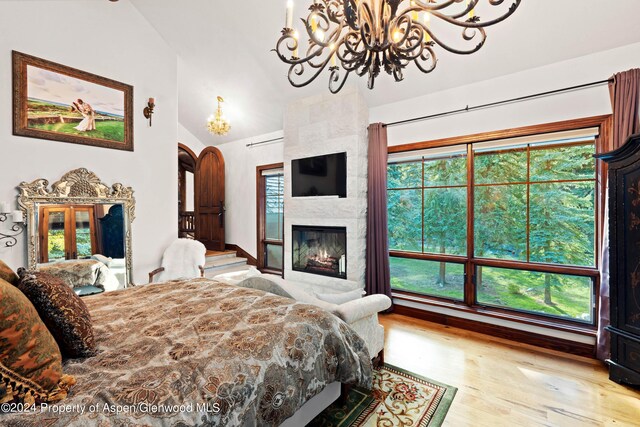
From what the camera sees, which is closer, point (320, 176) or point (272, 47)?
point (272, 47)

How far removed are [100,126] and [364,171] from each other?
3099 mm

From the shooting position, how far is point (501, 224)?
10.4ft

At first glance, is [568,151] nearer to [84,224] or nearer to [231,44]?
[231,44]

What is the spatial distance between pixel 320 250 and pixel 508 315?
7.57 feet

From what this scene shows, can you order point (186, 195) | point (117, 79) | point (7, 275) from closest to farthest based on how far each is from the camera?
point (7, 275), point (117, 79), point (186, 195)

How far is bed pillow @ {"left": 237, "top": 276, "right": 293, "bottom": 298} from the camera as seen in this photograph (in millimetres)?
2047

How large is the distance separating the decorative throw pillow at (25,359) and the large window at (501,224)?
3.45 m

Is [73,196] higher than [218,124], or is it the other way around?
[218,124]

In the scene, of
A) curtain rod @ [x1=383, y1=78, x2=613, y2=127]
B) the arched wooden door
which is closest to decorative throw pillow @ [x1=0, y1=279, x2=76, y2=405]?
curtain rod @ [x1=383, y1=78, x2=613, y2=127]

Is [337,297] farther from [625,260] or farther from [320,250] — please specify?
[625,260]

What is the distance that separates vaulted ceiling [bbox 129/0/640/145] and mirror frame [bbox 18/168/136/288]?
2.06 meters

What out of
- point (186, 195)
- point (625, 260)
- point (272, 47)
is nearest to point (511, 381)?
point (625, 260)

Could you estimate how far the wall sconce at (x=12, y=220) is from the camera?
8.65 feet

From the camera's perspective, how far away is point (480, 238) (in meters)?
3.29
